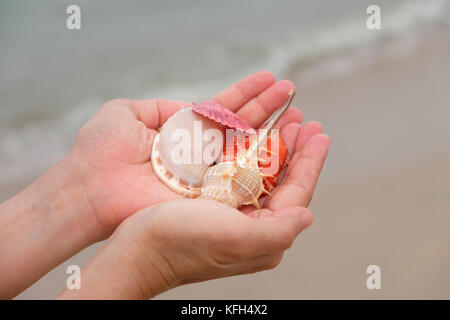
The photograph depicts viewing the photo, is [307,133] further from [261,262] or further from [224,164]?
[261,262]

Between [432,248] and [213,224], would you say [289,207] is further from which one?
[432,248]

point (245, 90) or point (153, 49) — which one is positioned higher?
point (153, 49)

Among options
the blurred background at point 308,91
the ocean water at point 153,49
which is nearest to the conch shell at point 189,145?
the blurred background at point 308,91

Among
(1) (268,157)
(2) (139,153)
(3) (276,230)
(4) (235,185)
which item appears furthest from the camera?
(2) (139,153)

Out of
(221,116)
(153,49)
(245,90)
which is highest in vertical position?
(153,49)

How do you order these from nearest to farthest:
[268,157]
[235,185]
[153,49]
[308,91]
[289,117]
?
[235,185] < [268,157] < [289,117] < [308,91] < [153,49]

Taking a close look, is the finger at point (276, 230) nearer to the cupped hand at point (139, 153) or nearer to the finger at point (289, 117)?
the cupped hand at point (139, 153)

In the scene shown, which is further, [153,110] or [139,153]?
[153,110]

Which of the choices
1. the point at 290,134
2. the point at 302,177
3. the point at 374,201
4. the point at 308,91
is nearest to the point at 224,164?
the point at 302,177
